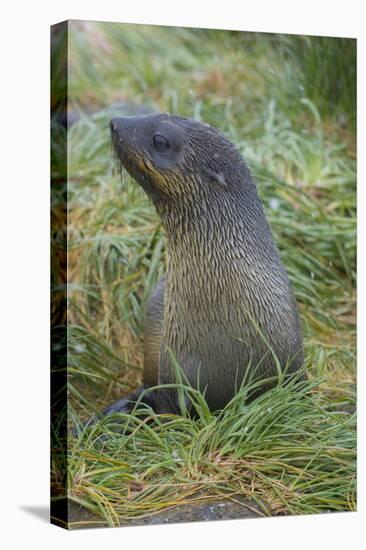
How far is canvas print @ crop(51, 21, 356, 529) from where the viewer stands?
655 centimetres

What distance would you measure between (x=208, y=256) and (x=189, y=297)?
0.81 ft

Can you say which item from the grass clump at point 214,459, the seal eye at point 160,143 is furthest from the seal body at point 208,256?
the grass clump at point 214,459

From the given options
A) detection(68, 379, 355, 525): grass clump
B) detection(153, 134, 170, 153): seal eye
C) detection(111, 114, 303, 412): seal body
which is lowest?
detection(68, 379, 355, 525): grass clump

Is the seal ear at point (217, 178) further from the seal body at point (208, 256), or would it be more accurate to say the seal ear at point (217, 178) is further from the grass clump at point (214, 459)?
the grass clump at point (214, 459)

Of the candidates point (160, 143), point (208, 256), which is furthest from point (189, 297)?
point (160, 143)

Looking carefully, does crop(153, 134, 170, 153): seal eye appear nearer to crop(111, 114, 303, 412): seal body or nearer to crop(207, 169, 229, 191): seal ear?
crop(111, 114, 303, 412): seal body

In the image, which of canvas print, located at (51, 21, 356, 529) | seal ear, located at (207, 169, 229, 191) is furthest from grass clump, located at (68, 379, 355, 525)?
seal ear, located at (207, 169, 229, 191)

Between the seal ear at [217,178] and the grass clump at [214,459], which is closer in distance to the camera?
the grass clump at [214,459]

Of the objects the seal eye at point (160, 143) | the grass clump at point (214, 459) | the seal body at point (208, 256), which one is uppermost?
the seal eye at point (160, 143)

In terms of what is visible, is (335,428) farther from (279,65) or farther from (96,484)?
(279,65)

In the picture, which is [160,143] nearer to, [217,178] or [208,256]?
[217,178]

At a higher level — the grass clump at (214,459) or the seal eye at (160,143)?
the seal eye at (160,143)

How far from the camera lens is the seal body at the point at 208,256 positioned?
259 inches

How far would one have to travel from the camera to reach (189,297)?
6.65m
